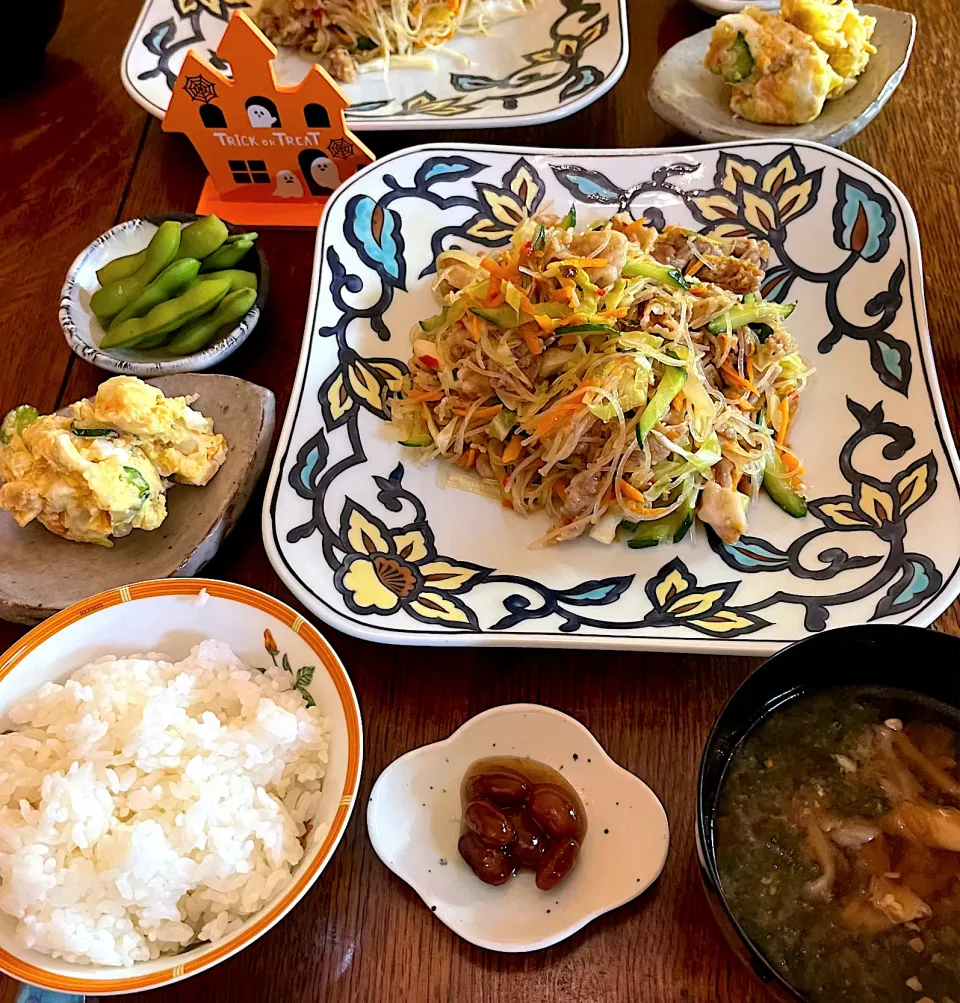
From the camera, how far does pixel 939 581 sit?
1.34 meters

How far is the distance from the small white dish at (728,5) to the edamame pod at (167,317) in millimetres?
1767

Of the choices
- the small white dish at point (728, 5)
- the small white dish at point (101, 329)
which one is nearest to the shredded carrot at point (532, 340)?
the small white dish at point (101, 329)

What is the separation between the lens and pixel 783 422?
171 centimetres

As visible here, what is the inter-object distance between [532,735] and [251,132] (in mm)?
Answer: 1601

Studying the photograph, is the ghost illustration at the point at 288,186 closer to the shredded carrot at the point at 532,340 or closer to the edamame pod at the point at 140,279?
the edamame pod at the point at 140,279

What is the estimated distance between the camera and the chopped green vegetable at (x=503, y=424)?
67.1 inches

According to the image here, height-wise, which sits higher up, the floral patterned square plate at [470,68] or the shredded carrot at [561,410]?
the floral patterned square plate at [470,68]

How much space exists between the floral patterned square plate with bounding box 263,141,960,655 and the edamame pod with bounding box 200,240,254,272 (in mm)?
216

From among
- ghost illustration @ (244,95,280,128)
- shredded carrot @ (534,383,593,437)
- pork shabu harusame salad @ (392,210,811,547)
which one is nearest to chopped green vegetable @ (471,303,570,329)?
pork shabu harusame salad @ (392,210,811,547)

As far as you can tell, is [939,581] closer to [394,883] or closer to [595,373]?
[595,373]

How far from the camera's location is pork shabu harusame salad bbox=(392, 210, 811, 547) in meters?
1.59

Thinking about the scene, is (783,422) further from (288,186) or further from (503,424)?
(288,186)

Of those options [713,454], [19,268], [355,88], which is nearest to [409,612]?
[713,454]

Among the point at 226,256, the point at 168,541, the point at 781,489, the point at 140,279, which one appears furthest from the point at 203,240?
the point at 781,489
